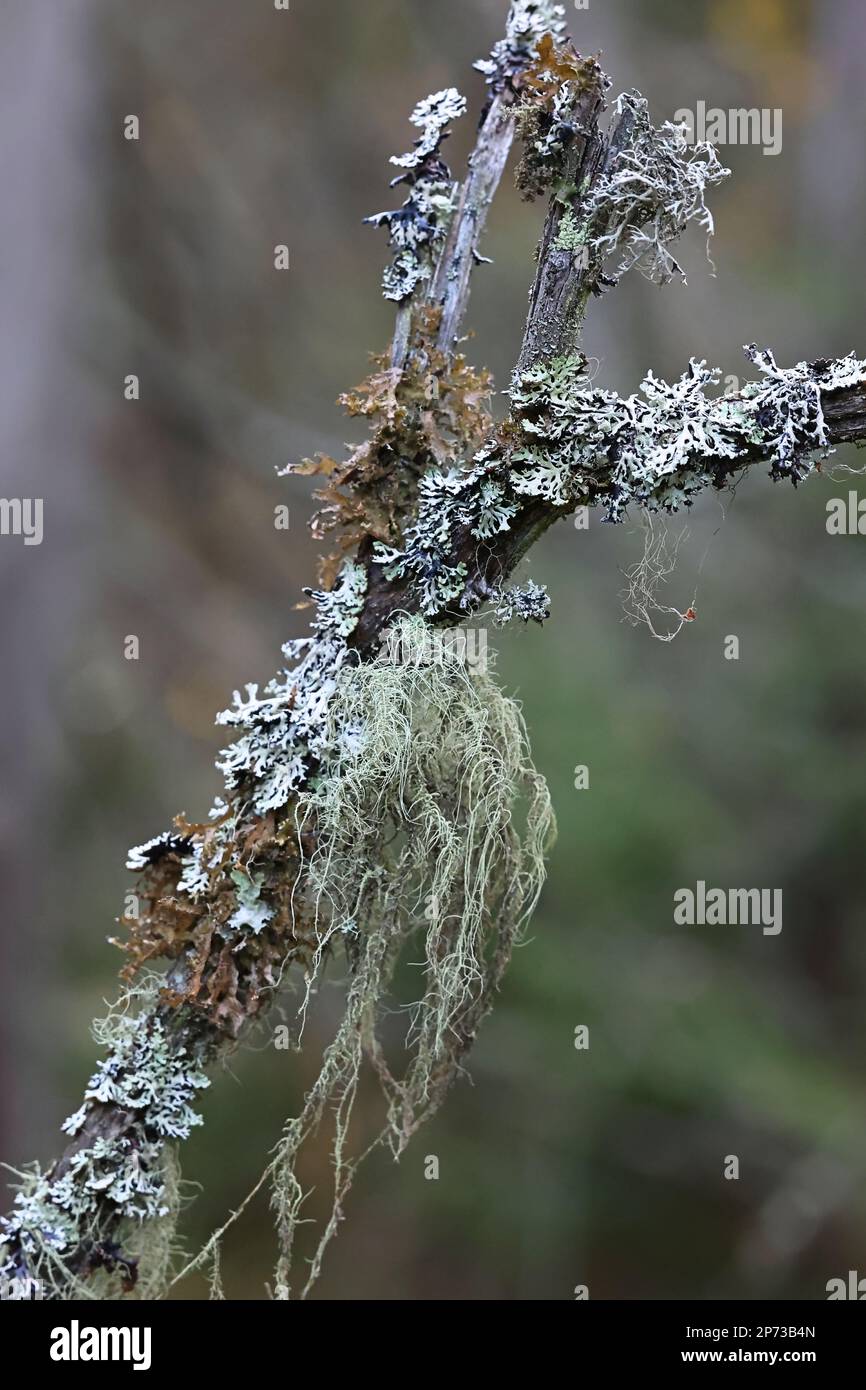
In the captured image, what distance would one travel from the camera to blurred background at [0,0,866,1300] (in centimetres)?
485

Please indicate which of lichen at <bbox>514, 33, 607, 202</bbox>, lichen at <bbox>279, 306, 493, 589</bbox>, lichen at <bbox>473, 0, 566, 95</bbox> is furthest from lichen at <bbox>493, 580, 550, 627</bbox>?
lichen at <bbox>473, 0, 566, 95</bbox>

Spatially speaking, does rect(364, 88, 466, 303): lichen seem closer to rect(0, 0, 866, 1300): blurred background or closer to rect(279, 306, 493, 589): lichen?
rect(279, 306, 493, 589): lichen

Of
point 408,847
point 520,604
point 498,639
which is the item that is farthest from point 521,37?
point 498,639

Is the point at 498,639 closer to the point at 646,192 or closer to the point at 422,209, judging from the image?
the point at 422,209

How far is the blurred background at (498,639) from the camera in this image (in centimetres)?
485

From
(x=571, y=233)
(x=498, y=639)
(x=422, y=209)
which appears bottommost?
(x=571, y=233)

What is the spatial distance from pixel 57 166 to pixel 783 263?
3077 mm

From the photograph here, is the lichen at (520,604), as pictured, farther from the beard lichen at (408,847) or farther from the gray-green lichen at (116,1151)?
the gray-green lichen at (116,1151)

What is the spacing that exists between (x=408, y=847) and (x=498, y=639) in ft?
9.47

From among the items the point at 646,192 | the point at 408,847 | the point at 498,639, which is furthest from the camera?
the point at 498,639

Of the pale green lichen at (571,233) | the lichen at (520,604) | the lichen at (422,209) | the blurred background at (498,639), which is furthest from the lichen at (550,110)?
the blurred background at (498,639)

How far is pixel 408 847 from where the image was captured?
1810 millimetres
